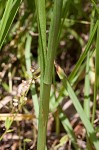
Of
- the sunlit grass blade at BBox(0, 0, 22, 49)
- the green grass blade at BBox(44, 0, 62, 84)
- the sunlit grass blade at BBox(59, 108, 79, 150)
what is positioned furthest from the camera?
the sunlit grass blade at BBox(59, 108, 79, 150)

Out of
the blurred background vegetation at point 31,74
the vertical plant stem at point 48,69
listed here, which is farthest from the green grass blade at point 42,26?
the blurred background vegetation at point 31,74

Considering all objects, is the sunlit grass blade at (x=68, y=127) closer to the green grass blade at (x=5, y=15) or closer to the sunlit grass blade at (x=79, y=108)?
the sunlit grass blade at (x=79, y=108)

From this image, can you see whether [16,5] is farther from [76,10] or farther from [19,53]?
[76,10]

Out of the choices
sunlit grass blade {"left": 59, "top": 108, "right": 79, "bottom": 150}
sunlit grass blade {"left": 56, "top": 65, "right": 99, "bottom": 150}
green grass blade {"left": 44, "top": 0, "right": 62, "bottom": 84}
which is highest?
green grass blade {"left": 44, "top": 0, "right": 62, "bottom": 84}

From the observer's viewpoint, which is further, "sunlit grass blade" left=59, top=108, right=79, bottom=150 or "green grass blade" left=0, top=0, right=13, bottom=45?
"sunlit grass blade" left=59, top=108, right=79, bottom=150

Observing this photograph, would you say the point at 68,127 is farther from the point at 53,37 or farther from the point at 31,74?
the point at 53,37

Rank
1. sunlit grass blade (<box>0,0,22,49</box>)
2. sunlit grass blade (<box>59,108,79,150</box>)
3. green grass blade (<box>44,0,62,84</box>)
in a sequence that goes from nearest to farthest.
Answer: green grass blade (<box>44,0,62,84</box>) → sunlit grass blade (<box>0,0,22,49</box>) → sunlit grass blade (<box>59,108,79,150</box>)

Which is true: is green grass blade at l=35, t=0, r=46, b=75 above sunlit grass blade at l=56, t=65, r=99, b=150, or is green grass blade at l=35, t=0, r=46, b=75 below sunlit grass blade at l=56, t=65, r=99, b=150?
above

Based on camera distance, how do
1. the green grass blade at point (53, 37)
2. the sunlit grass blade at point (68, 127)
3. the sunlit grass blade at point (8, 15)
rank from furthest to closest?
the sunlit grass blade at point (68, 127) < the sunlit grass blade at point (8, 15) < the green grass blade at point (53, 37)

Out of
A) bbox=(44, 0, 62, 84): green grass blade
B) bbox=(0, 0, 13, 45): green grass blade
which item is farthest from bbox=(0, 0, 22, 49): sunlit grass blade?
bbox=(44, 0, 62, 84): green grass blade

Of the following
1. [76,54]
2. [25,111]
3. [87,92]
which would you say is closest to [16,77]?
[25,111]

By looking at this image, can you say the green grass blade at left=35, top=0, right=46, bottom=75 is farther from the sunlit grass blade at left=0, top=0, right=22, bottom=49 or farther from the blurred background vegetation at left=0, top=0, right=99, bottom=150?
the blurred background vegetation at left=0, top=0, right=99, bottom=150
